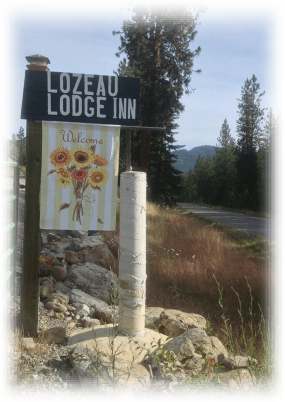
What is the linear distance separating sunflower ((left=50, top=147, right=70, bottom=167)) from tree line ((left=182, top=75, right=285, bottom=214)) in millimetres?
39493

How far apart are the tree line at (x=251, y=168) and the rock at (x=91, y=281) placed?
36.9 m

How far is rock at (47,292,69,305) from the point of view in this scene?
225 inches

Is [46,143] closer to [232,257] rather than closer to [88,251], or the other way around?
[88,251]

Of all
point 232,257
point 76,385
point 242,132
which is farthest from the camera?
point 242,132

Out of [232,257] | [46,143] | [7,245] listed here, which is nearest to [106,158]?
[46,143]

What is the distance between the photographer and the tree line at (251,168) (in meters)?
46.8

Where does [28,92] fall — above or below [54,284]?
above

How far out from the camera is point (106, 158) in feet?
15.0

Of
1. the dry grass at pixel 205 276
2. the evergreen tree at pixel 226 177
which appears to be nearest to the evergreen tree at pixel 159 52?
the dry grass at pixel 205 276

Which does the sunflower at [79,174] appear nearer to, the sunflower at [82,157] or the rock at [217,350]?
the sunflower at [82,157]

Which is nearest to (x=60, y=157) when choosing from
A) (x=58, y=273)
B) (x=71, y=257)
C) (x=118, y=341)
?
(x=118, y=341)

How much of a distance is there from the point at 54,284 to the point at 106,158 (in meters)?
2.63

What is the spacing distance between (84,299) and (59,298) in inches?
15.1

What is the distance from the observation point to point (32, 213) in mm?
4516
